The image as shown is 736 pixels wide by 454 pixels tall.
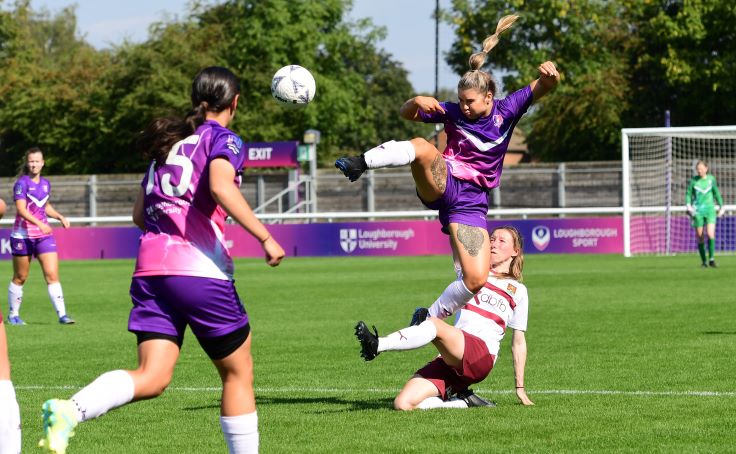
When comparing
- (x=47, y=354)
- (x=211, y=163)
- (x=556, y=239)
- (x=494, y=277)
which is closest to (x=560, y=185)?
(x=556, y=239)

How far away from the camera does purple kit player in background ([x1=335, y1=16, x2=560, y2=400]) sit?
8.59 meters

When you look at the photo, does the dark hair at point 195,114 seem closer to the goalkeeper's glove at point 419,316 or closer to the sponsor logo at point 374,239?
the goalkeeper's glove at point 419,316

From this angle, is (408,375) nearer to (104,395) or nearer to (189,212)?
(189,212)

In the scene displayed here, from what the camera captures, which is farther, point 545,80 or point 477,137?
point 545,80

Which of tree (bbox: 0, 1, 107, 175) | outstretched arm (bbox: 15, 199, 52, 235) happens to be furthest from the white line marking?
tree (bbox: 0, 1, 107, 175)

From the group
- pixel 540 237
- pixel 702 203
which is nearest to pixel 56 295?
pixel 702 203

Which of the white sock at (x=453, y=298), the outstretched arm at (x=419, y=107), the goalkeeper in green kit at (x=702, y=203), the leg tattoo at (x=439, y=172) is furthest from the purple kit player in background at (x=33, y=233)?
the goalkeeper in green kit at (x=702, y=203)

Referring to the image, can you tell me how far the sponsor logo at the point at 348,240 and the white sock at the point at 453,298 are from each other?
25577 millimetres

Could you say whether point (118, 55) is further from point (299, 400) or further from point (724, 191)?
point (299, 400)

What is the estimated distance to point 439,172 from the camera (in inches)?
341

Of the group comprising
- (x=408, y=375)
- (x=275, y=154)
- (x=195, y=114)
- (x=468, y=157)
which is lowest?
(x=408, y=375)

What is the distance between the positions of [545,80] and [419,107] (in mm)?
934

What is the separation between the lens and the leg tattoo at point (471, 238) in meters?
8.58

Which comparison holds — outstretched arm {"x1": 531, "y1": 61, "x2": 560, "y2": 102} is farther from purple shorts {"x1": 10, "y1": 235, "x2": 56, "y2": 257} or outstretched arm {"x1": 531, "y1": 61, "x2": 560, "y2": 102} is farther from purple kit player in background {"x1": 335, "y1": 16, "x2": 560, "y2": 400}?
purple shorts {"x1": 10, "y1": 235, "x2": 56, "y2": 257}
